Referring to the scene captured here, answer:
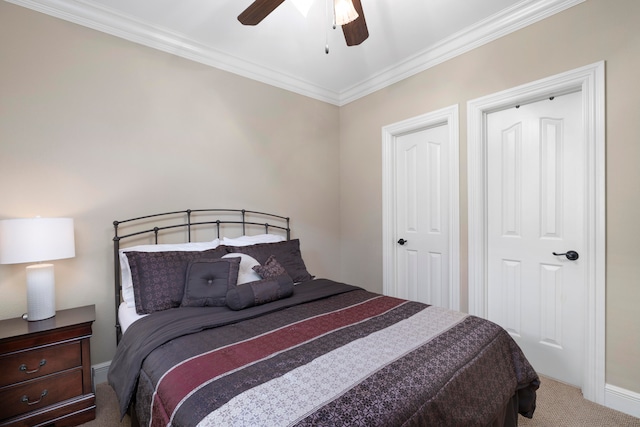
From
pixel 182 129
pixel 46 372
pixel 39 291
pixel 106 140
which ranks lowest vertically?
pixel 46 372

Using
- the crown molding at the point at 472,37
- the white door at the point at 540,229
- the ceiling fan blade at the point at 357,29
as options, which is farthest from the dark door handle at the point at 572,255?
the ceiling fan blade at the point at 357,29

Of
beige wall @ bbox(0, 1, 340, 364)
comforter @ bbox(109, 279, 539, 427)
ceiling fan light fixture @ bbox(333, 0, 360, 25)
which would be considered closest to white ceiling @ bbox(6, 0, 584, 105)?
beige wall @ bbox(0, 1, 340, 364)

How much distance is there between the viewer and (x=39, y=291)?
1.81m

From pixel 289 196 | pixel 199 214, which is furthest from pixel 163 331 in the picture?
pixel 289 196

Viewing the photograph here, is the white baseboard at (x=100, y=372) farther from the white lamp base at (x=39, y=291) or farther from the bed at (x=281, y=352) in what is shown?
the white lamp base at (x=39, y=291)

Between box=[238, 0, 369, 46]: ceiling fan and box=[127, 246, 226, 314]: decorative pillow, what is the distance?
1623 mm

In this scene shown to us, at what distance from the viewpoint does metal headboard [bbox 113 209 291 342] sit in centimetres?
227

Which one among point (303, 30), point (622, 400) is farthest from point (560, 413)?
point (303, 30)

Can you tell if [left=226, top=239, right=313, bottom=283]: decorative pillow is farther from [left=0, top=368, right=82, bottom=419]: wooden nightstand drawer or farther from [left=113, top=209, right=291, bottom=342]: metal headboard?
[left=0, top=368, right=82, bottom=419]: wooden nightstand drawer

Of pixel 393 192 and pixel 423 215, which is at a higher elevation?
pixel 393 192

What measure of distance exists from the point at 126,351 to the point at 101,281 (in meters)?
0.93

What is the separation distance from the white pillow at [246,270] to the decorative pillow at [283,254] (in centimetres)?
11

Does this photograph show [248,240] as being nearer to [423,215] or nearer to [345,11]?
[423,215]

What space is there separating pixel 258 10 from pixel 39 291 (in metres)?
2.13
